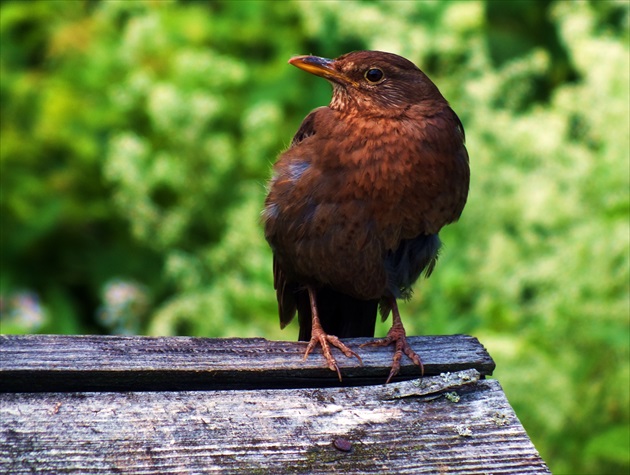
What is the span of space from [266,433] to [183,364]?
10.3 inches

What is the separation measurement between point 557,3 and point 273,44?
6.13 ft

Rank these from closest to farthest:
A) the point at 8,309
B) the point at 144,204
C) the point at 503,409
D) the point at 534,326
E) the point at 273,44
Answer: the point at 503,409 < the point at 534,326 < the point at 8,309 < the point at 144,204 < the point at 273,44

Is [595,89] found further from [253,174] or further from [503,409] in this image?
[503,409]

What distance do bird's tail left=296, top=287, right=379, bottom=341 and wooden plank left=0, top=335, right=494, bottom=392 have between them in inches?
39.6

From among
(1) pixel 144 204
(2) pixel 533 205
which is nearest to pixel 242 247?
(1) pixel 144 204

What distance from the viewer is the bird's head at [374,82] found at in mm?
3053

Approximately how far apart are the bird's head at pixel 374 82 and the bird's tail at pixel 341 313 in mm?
681

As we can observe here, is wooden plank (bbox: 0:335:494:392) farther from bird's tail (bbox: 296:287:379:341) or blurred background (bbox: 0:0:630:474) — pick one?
blurred background (bbox: 0:0:630:474)

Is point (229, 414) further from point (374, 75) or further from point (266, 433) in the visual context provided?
point (374, 75)

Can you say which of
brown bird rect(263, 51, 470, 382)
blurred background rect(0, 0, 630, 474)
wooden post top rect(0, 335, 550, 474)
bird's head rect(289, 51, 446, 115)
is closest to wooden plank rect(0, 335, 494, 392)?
wooden post top rect(0, 335, 550, 474)

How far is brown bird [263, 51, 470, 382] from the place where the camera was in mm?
2855

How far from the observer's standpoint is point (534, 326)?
4.39 meters

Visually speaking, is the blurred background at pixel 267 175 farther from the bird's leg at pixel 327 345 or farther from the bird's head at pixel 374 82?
the bird's leg at pixel 327 345

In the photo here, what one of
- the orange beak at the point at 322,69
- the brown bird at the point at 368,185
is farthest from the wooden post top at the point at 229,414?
the orange beak at the point at 322,69
